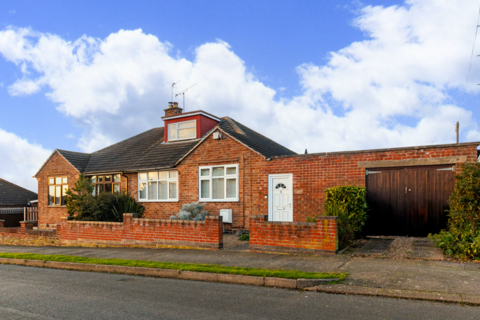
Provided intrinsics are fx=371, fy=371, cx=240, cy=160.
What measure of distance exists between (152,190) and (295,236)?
11198 millimetres

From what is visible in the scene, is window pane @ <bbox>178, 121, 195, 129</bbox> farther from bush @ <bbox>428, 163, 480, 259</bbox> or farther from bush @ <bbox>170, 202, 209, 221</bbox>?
bush @ <bbox>428, 163, 480, 259</bbox>

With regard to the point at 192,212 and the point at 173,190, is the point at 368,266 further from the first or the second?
the point at 173,190

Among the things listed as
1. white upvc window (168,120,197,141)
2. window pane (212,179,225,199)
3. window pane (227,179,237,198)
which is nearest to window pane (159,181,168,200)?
white upvc window (168,120,197,141)

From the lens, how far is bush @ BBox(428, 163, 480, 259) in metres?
9.16

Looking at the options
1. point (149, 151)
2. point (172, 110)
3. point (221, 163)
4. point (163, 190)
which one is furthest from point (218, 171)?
point (172, 110)

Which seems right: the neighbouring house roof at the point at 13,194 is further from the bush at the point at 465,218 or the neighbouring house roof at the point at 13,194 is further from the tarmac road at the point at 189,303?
the bush at the point at 465,218

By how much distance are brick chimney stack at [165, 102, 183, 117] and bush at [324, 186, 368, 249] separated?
45.3 feet

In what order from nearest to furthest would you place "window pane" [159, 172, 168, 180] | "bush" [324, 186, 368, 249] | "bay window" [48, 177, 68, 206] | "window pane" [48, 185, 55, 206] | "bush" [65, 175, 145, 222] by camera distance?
1. "bush" [324, 186, 368, 249]
2. "bush" [65, 175, 145, 222]
3. "window pane" [159, 172, 168, 180]
4. "bay window" [48, 177, 68, 206]
5. "window pane" [48, 185, 55, 206]

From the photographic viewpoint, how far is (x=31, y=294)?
7.27 metres

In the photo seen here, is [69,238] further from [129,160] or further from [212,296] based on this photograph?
[212,296]

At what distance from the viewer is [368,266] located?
8.52m

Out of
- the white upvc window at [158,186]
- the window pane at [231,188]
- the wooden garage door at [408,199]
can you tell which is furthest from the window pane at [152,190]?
the wooden garage door at [408,199]

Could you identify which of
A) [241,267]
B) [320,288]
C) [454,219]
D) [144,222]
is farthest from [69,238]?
[454,219]

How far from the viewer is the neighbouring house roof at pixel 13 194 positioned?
3259cm
